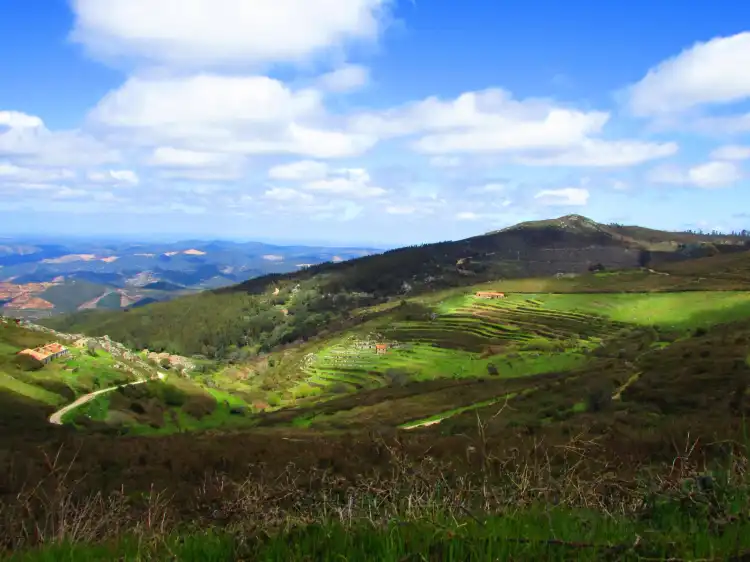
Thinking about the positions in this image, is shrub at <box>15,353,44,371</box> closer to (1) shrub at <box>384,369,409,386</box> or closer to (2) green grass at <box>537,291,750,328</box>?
(1) shrub at <box>384,369,409,386</box>

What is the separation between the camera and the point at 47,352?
294 feet

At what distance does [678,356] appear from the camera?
159 feet

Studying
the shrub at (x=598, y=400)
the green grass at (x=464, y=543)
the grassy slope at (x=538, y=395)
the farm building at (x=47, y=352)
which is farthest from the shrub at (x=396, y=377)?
the green grass at (x=464, y=543)

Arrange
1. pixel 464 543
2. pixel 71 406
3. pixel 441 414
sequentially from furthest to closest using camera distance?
pixel 71 406
pixel 441 414
pixel 464 543

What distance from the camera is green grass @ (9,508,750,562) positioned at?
9.61 feet

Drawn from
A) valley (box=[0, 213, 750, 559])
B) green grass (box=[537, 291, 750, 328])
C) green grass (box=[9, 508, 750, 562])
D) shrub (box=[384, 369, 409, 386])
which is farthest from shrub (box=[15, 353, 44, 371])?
green grass (box=[537, 291, 750, 328])

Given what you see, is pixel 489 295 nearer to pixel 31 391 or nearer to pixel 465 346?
pixel 465 346

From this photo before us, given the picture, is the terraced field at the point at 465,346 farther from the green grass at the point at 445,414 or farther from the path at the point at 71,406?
the path at the point at 71,406

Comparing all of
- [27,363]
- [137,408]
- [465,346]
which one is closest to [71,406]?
[137,408]

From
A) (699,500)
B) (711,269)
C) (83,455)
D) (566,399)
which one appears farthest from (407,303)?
(699,500)

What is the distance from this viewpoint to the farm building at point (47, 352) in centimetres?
8631

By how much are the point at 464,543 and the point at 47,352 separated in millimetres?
103617

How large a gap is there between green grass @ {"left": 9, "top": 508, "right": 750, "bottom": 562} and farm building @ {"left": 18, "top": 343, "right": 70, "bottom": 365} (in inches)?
3807

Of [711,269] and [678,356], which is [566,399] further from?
[711,269]
